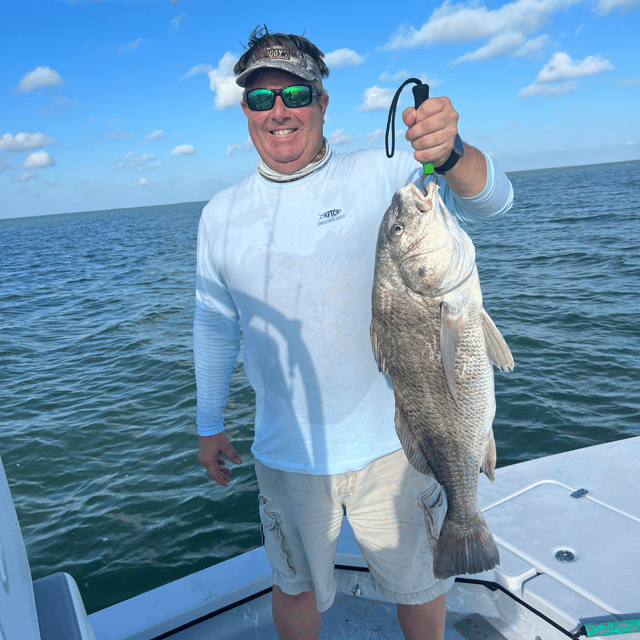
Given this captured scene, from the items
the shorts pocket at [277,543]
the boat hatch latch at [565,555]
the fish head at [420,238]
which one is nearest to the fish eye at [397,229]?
the fish head at [420,238]

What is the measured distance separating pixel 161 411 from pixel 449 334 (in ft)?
25.5

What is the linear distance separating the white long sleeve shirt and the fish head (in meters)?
0.34

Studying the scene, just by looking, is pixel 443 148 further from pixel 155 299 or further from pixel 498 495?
pixel 155 299

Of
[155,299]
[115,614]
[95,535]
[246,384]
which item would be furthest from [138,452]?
[155,299]

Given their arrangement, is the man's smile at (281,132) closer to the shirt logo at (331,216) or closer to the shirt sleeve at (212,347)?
the shirt logo at (331,216)

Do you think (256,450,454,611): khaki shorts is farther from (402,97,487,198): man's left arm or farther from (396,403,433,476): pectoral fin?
(402,97,487,198): man's left arm

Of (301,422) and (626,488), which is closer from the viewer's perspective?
(301,422)

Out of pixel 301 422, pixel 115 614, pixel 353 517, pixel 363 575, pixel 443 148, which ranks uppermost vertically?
pixel 443 148

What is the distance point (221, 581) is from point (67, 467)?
16.5 feet

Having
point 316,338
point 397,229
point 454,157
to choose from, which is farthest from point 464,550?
point 454,157

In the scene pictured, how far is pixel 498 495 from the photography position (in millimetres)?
3842

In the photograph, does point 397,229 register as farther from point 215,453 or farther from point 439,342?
point 215,453

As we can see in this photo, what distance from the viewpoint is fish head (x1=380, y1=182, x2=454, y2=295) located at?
2102mm

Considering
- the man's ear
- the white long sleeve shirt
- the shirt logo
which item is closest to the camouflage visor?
the man's ear
